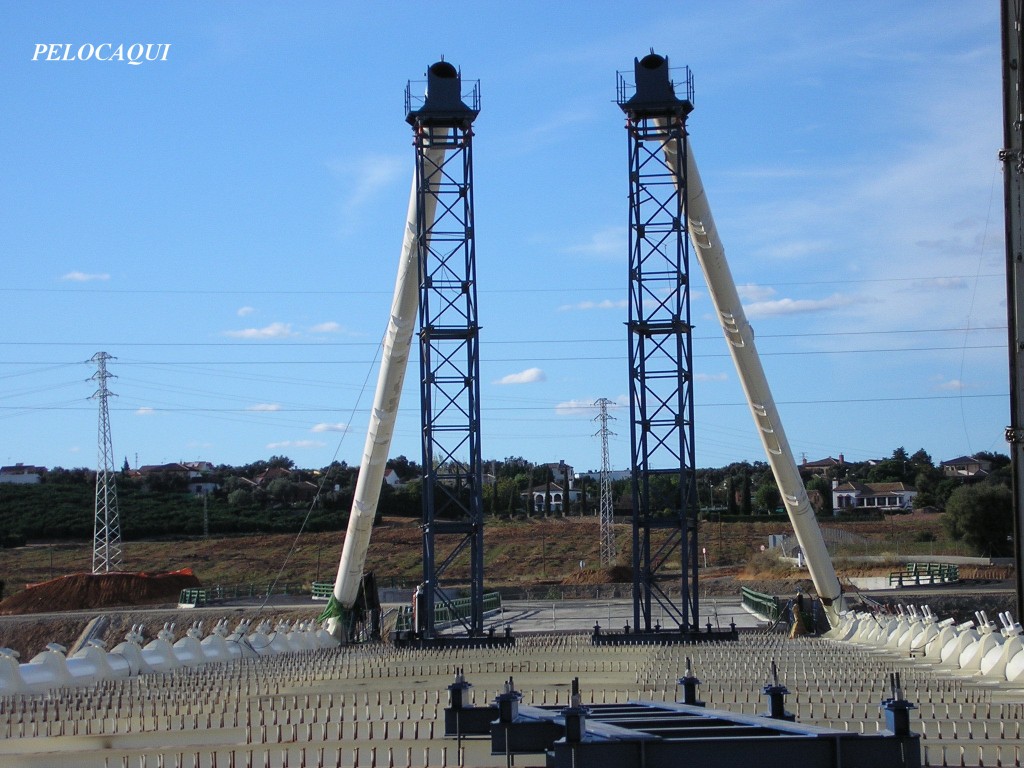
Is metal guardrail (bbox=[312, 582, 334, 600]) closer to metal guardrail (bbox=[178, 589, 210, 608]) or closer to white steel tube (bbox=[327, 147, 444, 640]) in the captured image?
metal guardrail (bbox=[178, 589, 210, 608])

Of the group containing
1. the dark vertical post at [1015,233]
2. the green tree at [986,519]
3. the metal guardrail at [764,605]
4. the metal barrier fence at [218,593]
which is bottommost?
the metal barrier fence at [218,593]

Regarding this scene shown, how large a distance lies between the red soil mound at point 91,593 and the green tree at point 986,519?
47489 mm

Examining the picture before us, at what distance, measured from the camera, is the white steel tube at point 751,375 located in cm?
3788

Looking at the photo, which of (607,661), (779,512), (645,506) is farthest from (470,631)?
(779,512)

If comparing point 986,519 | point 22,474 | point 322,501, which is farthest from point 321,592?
point 22,474

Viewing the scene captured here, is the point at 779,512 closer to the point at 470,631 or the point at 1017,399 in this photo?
the point at 470,631

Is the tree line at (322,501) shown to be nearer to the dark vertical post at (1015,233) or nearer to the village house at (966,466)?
the village house at (966,466)

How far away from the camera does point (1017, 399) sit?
2506cm

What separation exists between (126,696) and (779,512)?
98137 millimetres

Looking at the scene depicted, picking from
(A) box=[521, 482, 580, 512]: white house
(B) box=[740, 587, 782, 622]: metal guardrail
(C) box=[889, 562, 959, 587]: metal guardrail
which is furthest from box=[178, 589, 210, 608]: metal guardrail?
(A) box=[521, 482, 580, 512]: white house

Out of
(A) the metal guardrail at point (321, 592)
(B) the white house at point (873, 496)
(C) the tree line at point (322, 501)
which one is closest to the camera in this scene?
(A) the metal guardrail at point (321, 592)

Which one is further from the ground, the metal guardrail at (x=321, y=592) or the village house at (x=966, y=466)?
the village house at (x=966, y=466)

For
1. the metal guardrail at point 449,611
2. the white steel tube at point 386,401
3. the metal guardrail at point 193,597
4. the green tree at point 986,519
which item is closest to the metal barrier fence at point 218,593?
the metal guardrail at point 193,597

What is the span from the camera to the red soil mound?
224 ft
